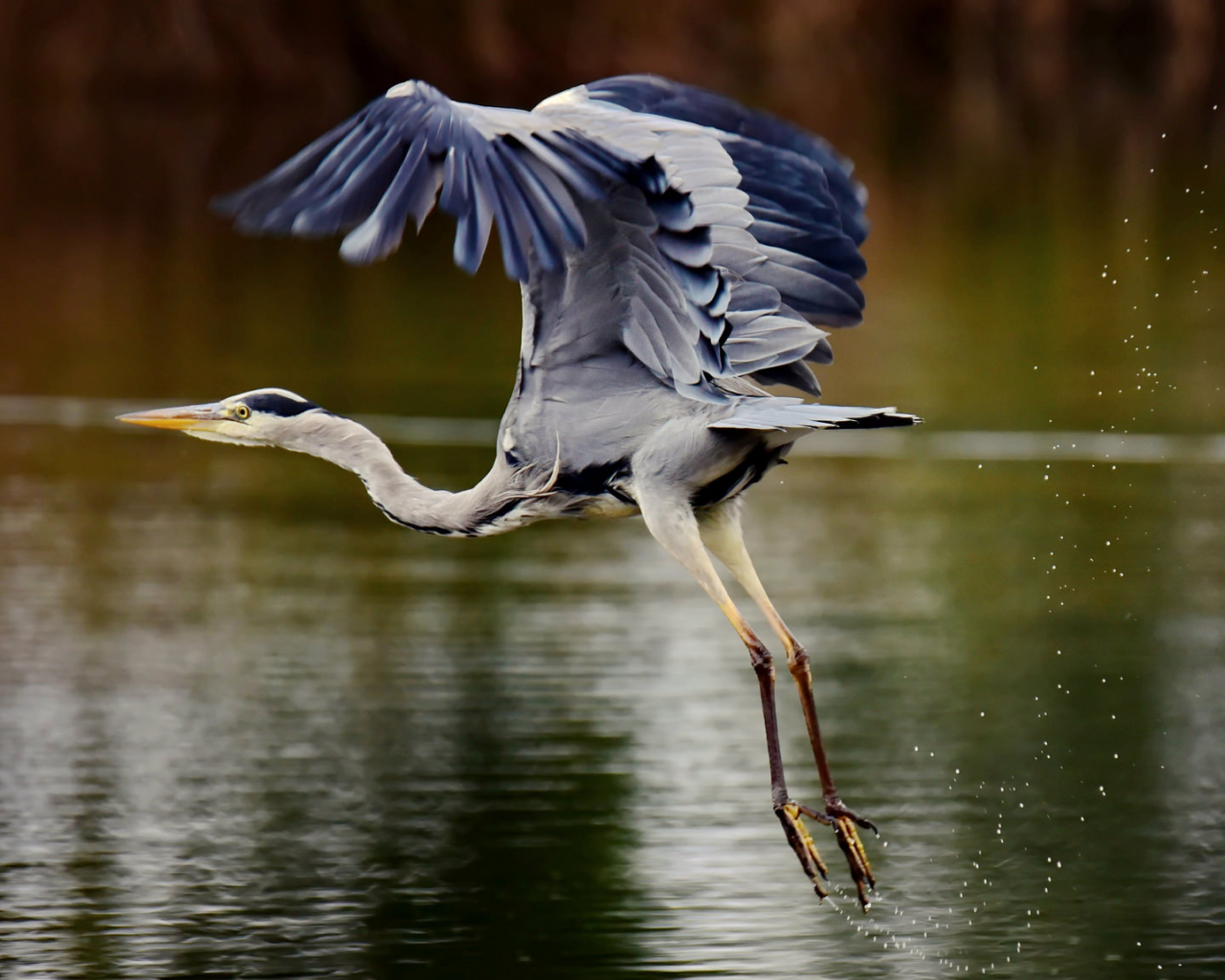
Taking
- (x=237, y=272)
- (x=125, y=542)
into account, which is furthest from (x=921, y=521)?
(x=237, y=272)

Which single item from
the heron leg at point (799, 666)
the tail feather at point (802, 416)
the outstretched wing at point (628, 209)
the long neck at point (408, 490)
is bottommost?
the heron leg at point (799, 666)

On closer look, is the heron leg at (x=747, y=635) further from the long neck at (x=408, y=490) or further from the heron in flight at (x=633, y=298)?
the long neck at (x=408, y=490)

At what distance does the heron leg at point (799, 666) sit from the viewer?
285 inches

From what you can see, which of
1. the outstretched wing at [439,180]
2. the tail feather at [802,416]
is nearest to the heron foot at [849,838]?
the tail feather at [802,416]

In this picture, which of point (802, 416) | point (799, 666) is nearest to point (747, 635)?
point (799, 666)

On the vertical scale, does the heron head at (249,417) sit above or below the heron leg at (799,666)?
above

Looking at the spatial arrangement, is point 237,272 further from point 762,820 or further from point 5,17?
point 5,17

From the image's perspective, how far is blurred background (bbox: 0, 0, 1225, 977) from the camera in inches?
322

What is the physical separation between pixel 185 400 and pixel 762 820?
352 inches

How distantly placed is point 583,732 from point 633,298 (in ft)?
10.8

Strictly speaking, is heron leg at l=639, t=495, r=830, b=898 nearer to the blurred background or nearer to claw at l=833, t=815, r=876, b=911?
claw at l=833, t=815, r=876, b=911

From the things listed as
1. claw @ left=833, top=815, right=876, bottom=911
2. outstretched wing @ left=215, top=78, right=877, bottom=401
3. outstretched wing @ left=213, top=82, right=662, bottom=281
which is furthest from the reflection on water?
outstretched wing @ left=213, top=82, right=662, bottom=281

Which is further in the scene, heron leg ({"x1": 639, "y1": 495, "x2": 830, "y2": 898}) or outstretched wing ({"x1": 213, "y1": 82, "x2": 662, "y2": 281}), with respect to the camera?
heron leg ({"x1": 639, "y1": 495, "x2": 830, "y2": 898})

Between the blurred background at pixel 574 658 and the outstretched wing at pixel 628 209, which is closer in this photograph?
the outstretched wing at pixel 628 209
